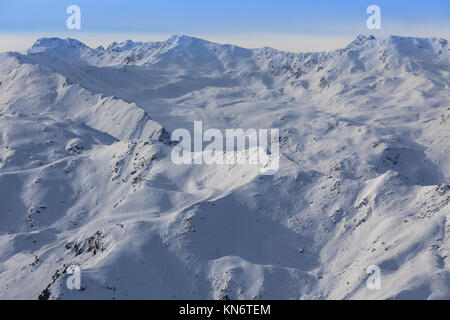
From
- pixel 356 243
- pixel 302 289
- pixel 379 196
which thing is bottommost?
pixel 302 289

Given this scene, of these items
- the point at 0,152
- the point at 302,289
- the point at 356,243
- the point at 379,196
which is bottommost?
the point at 302,289

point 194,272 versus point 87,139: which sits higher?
point 87,139

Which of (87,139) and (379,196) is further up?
(87,139)

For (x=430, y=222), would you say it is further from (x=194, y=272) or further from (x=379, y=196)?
(x=194, y=272)

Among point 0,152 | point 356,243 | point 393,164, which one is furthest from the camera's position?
point 393,164
